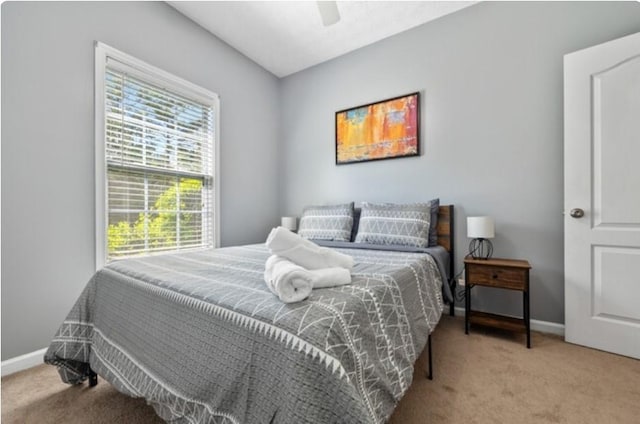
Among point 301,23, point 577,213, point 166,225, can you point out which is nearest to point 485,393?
point 577,213

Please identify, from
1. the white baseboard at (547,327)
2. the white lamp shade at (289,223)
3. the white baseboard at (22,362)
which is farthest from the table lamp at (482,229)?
the white baseboard at (22,362)

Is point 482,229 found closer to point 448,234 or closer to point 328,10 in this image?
point 448,234

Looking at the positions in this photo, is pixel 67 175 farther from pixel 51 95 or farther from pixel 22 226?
pixel 51 95

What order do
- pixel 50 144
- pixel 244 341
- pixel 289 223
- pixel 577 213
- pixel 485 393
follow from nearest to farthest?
pixel 244 341 → pixel 485 393 → pixel 50 144 → pixel 577 213 → pixel 289 223

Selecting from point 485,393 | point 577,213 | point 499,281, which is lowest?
point 485,393

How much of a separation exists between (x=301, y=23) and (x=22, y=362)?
11.1 feet

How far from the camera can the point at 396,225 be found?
2316mm

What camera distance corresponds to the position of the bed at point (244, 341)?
71 centimetres

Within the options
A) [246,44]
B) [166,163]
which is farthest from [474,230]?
[246,44]

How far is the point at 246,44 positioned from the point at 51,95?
1.88 metres

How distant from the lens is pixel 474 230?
215 centimetres

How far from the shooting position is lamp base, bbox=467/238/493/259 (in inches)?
92.7

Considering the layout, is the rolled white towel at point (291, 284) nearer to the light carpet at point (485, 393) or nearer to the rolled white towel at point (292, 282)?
the rolled white towel at point (292, 282)

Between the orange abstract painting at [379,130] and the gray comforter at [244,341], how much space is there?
1590 millimetres
